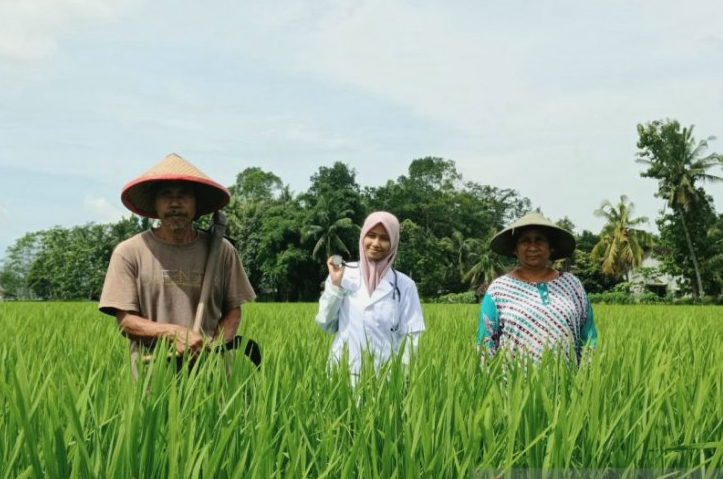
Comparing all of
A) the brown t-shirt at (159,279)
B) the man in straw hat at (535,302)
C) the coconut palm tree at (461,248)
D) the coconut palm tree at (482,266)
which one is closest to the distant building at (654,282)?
the coconut palm tree at (482,266)

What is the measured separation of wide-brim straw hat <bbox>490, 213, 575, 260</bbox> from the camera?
2.70 meters

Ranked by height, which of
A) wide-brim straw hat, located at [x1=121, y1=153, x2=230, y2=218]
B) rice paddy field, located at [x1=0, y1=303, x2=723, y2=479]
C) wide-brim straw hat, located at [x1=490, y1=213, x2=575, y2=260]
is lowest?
rice paddy field, located at [x1=0, y1=303, x2=723, y2=479]

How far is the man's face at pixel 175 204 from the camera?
2.23 m

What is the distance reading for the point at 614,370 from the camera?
212 cm

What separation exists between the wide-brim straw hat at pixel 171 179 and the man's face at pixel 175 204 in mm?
37

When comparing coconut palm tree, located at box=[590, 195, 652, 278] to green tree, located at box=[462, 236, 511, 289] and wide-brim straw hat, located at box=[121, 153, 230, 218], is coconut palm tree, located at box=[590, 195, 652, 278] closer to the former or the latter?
green tree, located at box=[462, 236, 511, 289]

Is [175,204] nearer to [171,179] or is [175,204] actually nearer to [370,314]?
[171,179]

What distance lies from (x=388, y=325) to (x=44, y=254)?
65.5 meters

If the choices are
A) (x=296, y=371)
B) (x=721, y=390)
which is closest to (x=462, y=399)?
(x=296, y=371)

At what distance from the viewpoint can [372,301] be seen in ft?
8.57

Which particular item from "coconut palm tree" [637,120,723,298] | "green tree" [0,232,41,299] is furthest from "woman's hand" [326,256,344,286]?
"green tree" [0,232,41,299]

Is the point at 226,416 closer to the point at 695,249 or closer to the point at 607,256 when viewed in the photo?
the point at 695,249

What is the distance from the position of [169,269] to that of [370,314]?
79 cm

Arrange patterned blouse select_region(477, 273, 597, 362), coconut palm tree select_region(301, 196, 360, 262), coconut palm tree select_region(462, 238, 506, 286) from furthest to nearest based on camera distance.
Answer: coconut palm tree select_region(462, 238, 506, 286)
coconut palm tree select_region(301, 196, 360, 262)
patterned blouse select_region(477, 273, 597, 362)
